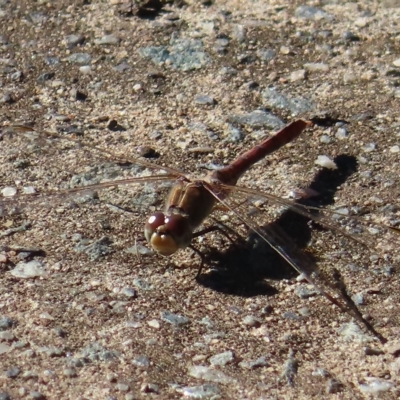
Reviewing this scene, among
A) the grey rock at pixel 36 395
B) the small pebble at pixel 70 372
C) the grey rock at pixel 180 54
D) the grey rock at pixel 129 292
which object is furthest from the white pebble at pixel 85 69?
the grey rock at pixel 36 395

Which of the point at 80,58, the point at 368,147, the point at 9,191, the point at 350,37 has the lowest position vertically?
the point at 9,191

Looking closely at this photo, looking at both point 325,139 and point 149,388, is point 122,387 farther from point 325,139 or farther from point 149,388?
point 325,139

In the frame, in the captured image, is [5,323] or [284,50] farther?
[284,50]

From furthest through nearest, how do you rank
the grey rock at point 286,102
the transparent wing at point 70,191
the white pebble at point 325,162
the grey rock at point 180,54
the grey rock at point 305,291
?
the grey rock at point 180,54 → the grey rock at point 286,102 → the white pebble at point 325,162 → the transparent wing at point 70,191 → the grey rock at point 305,291

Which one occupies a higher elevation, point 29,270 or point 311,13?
point 311,13

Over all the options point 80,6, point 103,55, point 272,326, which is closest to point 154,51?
point 103,55

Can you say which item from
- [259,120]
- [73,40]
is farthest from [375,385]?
[73,40]

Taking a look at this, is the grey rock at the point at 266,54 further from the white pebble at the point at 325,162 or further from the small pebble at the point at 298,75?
the white pebble at the point at 325,162

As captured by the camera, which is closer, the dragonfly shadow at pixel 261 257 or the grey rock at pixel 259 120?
the dragonfly shadow at pixel 261 257
